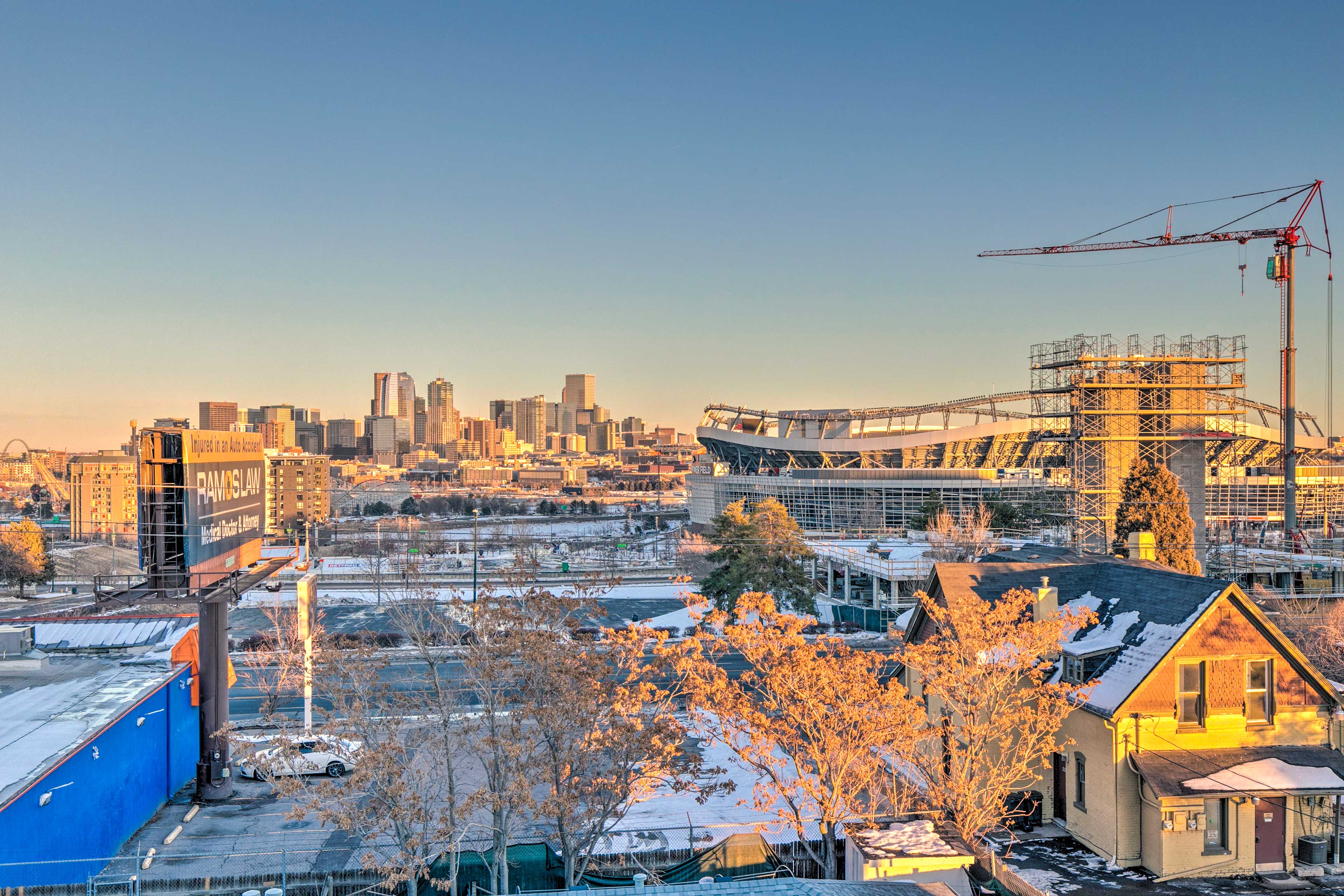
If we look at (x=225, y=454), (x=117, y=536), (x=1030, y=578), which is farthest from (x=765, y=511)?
(x=117, y=536)

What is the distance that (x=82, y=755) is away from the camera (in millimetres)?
15383

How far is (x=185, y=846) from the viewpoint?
17312 millimetres

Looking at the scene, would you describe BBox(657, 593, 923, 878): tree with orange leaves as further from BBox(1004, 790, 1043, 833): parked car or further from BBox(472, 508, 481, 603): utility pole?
BBox(1004, 790, 1043, 833): parked car

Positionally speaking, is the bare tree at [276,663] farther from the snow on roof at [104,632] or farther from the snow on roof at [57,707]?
the snow on roof at [57,707]

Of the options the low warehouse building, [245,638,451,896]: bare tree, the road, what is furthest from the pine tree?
the low warehouse building

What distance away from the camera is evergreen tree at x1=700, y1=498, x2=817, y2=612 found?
1588 inches

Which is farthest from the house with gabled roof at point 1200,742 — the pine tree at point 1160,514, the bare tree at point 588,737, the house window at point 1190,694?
the pine tree at point 1160,514

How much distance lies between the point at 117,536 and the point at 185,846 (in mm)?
101370

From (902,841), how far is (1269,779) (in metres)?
7.59

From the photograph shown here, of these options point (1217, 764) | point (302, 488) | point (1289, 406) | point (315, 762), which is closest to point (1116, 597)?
point (1217, 764)

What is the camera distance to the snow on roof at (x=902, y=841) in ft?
40.5

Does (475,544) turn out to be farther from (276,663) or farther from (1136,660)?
(1136,660)

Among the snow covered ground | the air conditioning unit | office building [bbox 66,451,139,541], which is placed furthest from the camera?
office building [bbox 66,451,139,541]

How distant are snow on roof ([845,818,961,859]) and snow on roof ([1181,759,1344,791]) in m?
5.48
